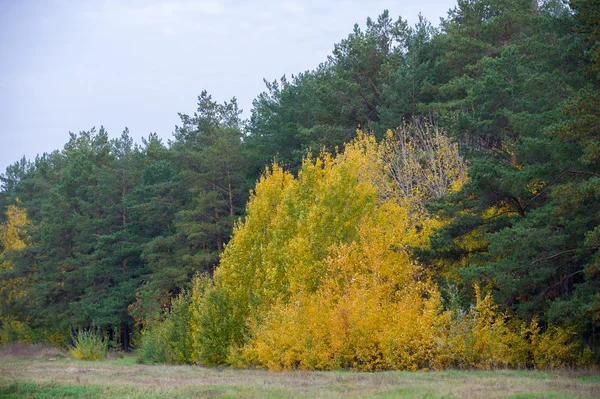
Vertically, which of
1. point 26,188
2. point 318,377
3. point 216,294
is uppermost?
point 26,188

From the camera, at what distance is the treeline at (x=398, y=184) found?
18.4 m

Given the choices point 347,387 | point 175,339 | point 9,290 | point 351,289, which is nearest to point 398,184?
point 351,289

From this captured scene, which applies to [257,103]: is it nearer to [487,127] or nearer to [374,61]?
[374,61]

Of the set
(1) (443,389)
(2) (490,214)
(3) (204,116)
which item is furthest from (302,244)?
(3) (204,116)

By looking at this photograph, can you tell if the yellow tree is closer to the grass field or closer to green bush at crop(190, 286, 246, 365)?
green bush at crop(190, 286, 246, 365)

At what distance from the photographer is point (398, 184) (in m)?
28.6

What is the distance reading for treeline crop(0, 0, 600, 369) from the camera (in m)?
18.4

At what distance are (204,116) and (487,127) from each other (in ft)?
109

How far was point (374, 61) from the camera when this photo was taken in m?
36.7

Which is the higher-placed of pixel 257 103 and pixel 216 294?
pixel 257 103

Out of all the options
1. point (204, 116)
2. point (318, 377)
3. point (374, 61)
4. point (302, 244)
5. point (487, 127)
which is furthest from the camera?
point (204, 116)

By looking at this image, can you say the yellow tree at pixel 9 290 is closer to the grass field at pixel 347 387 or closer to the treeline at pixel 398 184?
the treeline at pixel 398 184

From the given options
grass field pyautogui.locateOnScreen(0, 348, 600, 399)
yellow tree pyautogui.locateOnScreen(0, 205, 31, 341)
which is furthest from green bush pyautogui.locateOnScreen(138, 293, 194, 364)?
yellow tree pyautogui.locateOnScreen(0, 205, 31, 341)

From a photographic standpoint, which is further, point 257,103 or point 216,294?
point 257,103
